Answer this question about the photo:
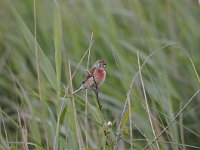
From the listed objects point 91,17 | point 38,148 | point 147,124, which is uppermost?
point 91,17

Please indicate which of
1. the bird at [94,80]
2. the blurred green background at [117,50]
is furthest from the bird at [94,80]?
the blurred green background at [117,50]

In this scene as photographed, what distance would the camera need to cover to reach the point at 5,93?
492cm

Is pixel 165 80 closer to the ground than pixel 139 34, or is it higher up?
closer to the ground

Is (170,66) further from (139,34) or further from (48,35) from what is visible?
(48,35)

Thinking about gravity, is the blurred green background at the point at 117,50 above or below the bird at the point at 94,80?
above

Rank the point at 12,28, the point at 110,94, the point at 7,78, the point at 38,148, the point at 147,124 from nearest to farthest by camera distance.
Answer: the point at 38,148, the point at 147,124, the point at 110,94, the point at 7,78, the point at 12,28

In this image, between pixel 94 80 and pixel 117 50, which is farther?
pixel 117 50

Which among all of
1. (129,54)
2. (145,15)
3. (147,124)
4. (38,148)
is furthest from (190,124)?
(38,148)

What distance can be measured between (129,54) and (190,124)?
2.32ft

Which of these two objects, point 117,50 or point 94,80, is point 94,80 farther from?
point 117,50

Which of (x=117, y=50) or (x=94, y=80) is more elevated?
(x=117, y=50)

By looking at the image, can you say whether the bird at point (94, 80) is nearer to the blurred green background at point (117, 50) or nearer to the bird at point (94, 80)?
the bird at point (94, 80)

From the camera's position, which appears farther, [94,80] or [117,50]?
[117,50]

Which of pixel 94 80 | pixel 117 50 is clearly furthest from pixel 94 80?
pixel 117 50
